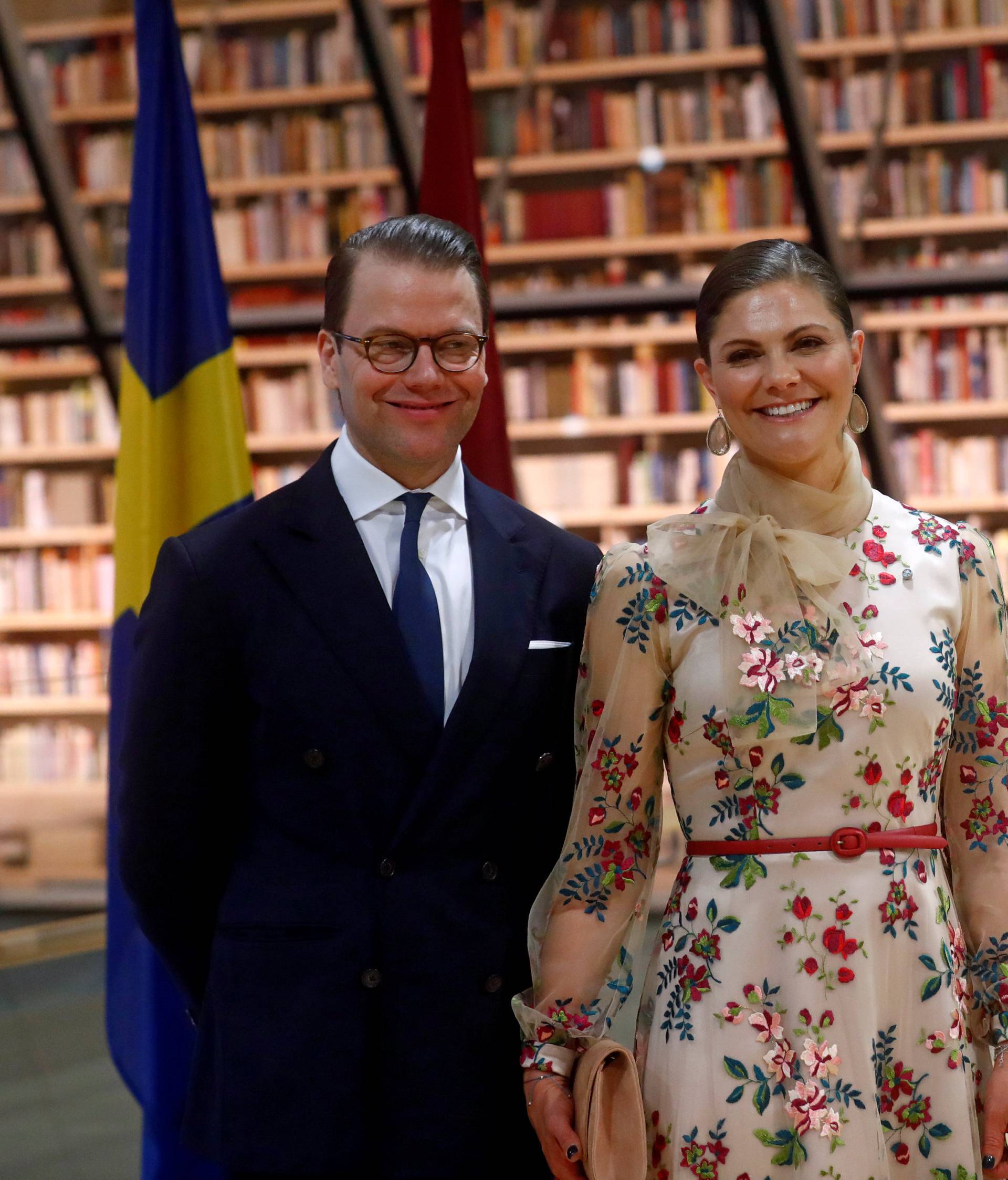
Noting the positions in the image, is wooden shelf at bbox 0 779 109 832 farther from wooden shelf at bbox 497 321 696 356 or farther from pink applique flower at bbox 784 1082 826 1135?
pink applique flower at bbox 784 1082 826 1135

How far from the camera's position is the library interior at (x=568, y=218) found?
5215 millimetres

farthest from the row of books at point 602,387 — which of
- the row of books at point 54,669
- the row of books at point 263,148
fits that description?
the row of books at point 54,669

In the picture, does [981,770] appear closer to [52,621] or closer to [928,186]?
[928,186]

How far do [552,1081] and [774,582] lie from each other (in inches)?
24.7

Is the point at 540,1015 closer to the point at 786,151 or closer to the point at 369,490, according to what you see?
the point at 369,490

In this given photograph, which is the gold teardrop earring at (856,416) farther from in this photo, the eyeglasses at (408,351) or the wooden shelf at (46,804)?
the wooden shelf at (46,804)

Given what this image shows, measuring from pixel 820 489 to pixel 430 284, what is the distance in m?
0.53

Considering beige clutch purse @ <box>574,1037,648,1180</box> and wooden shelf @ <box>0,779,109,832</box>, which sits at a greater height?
beige clutch purse @ <box>574,1037,648,1180</box>

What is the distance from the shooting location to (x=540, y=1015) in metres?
1.66

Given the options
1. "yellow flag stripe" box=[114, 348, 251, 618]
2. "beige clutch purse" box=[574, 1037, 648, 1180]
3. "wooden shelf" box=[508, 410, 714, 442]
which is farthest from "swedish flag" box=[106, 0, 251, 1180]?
"wooden shelf" box=[508, 410, 714, 442]

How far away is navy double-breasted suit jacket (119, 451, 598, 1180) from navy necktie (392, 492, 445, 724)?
32mm

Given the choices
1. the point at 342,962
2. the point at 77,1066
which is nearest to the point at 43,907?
the point at 77,1066

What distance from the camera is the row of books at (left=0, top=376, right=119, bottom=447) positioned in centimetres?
592

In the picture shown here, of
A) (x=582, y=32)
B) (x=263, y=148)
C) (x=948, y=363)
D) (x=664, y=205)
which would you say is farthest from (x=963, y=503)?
(x=263, y=148)
